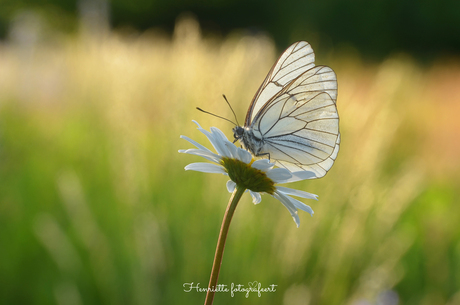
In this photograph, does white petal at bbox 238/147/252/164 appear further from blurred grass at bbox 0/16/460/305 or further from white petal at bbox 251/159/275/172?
blurred grass at bbox 0/16/460/305

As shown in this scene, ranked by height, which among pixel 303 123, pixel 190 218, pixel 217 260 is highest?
pixel 303 123

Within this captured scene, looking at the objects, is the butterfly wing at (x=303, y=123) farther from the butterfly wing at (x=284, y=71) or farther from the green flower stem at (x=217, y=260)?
the green flower stem at (x=217, y=260)

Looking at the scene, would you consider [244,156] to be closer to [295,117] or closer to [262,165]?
[262,165]

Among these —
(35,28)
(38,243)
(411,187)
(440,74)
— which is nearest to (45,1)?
(35,28)

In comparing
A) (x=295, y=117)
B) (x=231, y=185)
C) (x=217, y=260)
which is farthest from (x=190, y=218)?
(x=217, y=260)

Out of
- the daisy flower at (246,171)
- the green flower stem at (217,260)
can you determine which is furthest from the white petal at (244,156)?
the green flower stem at (217,260)

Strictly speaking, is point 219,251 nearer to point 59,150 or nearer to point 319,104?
point 319,104
